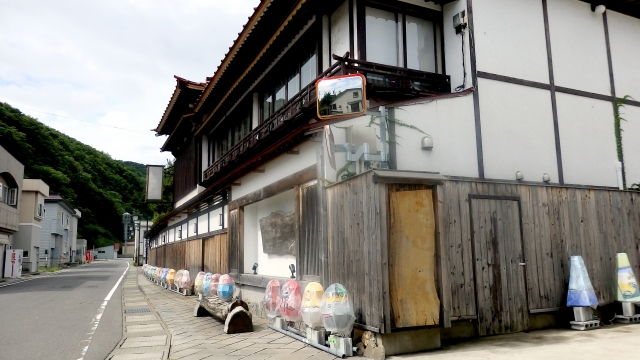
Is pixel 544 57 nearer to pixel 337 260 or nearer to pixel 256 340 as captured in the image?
pixel 337 260

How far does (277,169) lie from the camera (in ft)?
35.5

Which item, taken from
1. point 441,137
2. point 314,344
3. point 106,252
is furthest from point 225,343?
point 106,252

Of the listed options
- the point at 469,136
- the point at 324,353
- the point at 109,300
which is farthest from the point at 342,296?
the point at 109,300

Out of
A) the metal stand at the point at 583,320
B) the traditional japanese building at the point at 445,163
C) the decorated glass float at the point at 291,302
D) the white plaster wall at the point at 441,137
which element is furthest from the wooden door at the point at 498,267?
the decorated glass float at the point at 291,302

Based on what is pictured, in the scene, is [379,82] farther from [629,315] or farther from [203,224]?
[203,224]

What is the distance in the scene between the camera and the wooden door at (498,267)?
7.52 meters

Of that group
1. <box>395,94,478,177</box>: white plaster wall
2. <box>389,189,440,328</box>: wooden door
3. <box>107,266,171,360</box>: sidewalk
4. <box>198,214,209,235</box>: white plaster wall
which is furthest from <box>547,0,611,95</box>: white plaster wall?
<box>198,214,209,235</box>: white plaster wall

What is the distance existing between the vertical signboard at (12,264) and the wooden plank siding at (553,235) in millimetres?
34631

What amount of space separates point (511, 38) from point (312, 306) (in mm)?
6968

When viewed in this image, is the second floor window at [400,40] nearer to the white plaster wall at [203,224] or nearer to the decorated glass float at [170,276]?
the white plaster wall at [203,224]

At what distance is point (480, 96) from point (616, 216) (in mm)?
3489

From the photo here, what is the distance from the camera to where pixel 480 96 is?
9094mm

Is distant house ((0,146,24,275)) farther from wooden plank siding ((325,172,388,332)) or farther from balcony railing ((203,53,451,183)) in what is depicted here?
wooden plank siding ((325,172,388,332))

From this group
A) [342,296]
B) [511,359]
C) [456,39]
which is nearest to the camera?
[511,359]
